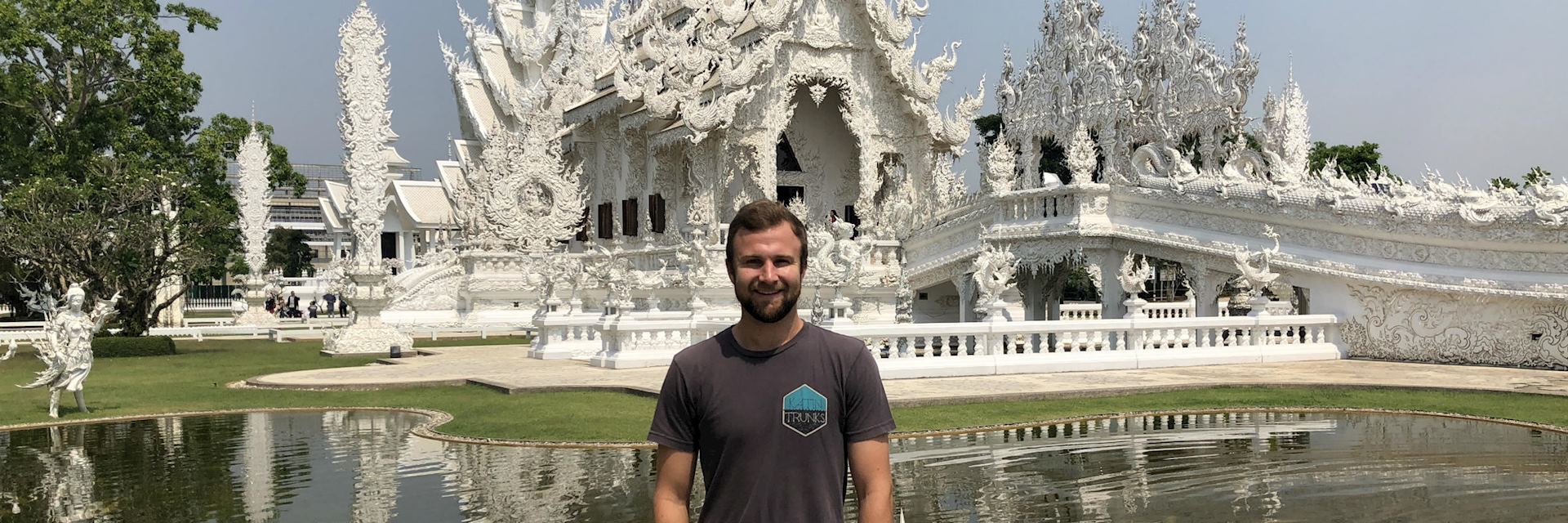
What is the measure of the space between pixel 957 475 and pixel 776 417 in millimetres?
5253

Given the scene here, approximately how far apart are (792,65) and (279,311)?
678 inches

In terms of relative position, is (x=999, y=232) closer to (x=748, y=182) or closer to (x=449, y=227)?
(x=748, y=182)

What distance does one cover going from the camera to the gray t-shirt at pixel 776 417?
9.39ft

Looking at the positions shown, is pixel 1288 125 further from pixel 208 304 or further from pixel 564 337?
pixel 208 304

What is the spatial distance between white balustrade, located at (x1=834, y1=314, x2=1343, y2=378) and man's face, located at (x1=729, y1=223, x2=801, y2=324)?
33.7 feet

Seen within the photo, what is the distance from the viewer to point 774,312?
2863mm

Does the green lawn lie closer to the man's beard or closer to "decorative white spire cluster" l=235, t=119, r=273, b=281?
the man's beard

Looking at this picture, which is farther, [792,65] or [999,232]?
[792,65]

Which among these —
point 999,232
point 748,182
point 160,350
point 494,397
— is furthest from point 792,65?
point 494,397

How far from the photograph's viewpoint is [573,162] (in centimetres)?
3234

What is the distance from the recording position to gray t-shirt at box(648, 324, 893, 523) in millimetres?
2861

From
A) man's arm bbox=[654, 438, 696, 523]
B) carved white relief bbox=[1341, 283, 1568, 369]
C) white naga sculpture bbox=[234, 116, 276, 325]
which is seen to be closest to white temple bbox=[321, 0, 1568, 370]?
carved white relief bbox=[1341, 283, 1568, 369]

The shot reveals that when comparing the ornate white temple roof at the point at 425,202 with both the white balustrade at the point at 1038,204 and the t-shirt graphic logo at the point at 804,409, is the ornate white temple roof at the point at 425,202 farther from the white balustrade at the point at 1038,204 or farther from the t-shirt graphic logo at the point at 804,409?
the t-shirt graphic logo at the point at 804,409

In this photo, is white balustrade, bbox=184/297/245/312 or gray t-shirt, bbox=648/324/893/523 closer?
gray t-shirt, bbox=648/324/893/523
